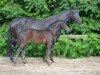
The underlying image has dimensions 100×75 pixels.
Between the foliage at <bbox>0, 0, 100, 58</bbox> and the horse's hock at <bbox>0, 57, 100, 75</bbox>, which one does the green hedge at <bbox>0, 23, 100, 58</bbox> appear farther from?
the horse's hock at <bbox>0, 57, 100, 75</bbox>

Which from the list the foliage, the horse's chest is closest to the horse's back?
the horse's chest

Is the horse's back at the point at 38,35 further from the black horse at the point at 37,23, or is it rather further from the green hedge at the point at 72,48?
the green hedge at the point at 72,48

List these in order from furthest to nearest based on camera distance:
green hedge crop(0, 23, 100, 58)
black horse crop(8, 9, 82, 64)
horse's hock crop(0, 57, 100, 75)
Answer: green hedge crop(0, 23, 100, 58) → black horse crop(8, 9, 82, 64) → horse's hock crop(0, 57, 100, 75)

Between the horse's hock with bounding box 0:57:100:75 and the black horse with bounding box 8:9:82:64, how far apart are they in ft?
0.86

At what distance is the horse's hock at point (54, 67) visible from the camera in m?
3.87

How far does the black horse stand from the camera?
3975 mm

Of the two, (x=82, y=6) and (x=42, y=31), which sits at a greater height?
(x=82, y=6)

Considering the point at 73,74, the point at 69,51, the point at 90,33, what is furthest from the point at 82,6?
the point at 73,74

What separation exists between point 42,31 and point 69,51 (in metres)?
0.77

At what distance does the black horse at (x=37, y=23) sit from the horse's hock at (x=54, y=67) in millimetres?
261

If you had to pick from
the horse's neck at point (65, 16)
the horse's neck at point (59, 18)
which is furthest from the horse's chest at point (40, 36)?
the horse's neck at point (65, 16)

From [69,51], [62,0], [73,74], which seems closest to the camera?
[73,74]

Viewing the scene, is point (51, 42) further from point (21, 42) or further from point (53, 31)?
point (21, 42)

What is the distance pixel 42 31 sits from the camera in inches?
158
